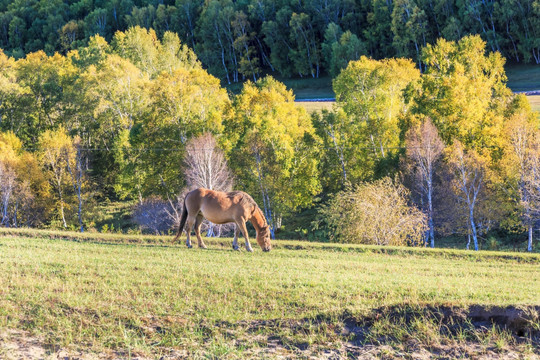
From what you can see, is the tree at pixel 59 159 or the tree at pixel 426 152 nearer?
the tree at pixel 426 152

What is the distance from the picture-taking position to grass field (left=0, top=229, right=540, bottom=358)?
9570mm

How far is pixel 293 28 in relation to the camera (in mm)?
120812

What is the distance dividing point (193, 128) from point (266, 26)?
246 feet

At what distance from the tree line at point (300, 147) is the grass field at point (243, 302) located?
20815mm

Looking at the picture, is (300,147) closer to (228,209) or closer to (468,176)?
(468,176)

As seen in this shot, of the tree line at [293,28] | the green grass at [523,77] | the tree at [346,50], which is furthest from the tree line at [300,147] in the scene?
the tree line at [293,28]

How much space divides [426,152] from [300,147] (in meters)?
17.5

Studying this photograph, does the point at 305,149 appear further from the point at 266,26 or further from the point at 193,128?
the point at 266,26

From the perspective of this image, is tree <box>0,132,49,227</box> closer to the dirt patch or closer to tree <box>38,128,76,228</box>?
tree <box>38,128,76,228</box>

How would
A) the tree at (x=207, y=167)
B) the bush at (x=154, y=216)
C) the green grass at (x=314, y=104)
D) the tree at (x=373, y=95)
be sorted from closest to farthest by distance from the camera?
the tree at (x=207, y=167), the bush at (x=154, y=216), the tree at (x=373, y=95), the green grass at (x=314, y=104)

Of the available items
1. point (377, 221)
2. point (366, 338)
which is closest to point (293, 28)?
point (377, 221)

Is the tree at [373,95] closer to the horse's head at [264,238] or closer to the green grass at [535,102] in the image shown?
the green grass at [535,102]

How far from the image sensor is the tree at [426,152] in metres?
45.8

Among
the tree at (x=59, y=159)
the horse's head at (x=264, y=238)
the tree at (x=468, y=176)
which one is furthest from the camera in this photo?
the tree at (x=59, y=159)
